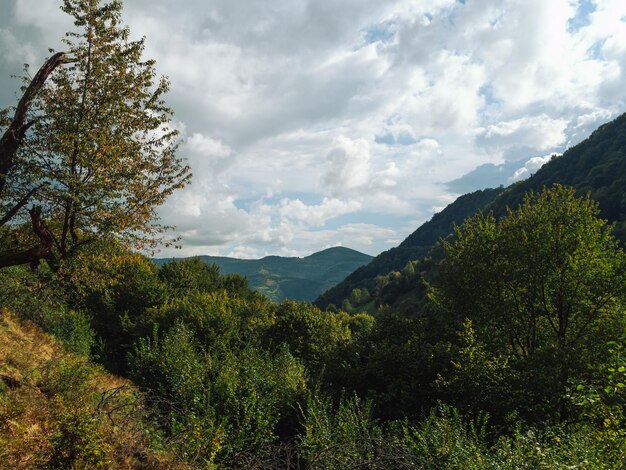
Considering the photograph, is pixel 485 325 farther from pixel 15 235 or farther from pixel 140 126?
pixel 15 235

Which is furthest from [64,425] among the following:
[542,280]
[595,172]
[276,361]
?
[595,172]

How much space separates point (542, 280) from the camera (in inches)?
858

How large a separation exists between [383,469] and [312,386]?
29.7 feet

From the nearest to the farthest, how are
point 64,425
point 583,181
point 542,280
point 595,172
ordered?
point 64,425 → point 542,280 → point 595,172 → point 583,181

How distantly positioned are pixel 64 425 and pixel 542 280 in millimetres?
23255

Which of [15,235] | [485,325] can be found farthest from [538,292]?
[15,235]

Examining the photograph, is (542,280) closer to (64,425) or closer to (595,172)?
(64,425)

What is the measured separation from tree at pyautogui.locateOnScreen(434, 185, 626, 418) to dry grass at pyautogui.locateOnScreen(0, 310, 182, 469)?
57.3 feet

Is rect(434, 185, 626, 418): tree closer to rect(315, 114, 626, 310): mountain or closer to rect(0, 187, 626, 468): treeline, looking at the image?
rect(0, 187, 626, 468): treeline

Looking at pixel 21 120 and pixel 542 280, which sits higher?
pixel 21 120

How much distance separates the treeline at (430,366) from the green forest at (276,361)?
0.31ft

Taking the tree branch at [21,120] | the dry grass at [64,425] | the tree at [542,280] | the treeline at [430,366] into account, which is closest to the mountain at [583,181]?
the tree at [542,280]

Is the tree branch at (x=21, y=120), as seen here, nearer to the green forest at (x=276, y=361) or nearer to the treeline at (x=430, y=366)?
the green forest at (x=276, y=361)

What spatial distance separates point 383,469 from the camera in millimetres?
7172
